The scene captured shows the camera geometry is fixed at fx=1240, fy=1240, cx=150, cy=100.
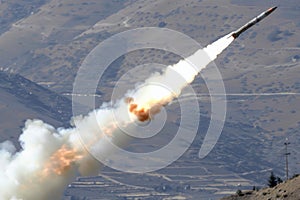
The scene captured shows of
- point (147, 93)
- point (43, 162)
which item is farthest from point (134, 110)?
point (43, 162)

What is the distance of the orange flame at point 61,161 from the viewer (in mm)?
129250

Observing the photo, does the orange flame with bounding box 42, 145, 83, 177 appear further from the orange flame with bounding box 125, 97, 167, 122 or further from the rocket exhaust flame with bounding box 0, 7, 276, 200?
the orange flame with bounding box 125, 97, 167, 122

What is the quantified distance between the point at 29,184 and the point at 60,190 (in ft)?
10.8

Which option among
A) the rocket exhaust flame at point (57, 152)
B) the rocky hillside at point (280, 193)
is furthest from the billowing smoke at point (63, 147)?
the rocky hillside at point (280, 193)

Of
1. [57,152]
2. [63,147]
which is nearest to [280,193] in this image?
[63,147]

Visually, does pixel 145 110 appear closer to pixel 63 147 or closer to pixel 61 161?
pixel 63 147

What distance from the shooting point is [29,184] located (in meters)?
129

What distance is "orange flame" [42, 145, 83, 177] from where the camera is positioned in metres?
129

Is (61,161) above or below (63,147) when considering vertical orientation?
below

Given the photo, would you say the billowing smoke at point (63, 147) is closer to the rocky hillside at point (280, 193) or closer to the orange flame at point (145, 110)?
the orange flame at point (145, 110)

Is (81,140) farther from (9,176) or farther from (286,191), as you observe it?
(286,191)

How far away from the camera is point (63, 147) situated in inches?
5167

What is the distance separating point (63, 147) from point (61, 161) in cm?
215

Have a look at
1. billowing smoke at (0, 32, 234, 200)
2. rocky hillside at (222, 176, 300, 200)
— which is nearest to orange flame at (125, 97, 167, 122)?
billowing smoke at (0, 32, 234, 200)
